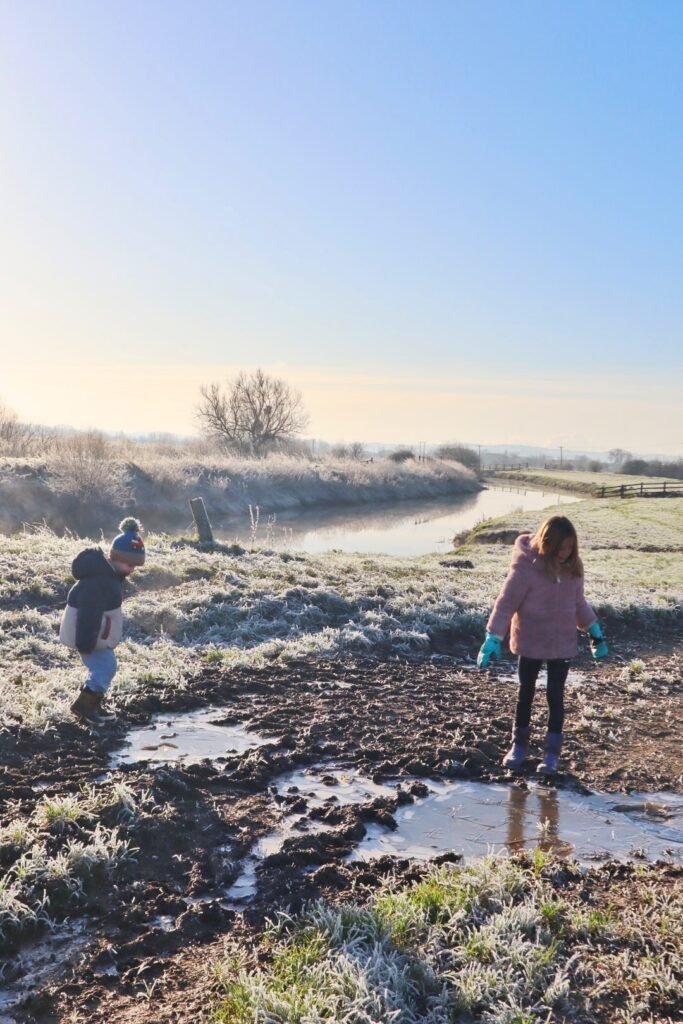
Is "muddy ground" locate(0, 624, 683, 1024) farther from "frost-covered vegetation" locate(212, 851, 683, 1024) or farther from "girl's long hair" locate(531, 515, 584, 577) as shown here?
"girl's long hair" locate(531, 515, 584, 577)

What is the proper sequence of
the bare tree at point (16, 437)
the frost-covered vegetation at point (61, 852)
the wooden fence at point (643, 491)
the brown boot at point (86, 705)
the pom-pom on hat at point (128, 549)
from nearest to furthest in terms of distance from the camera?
the frost-covered vegetation at point (61, 852) < the brown boot at point (86, 705) < the pom-pom on hat at point (128, 549) < the bare tree at point (16, 437) < the wooden fence at point (643, 491)

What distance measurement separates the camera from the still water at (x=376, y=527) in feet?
101

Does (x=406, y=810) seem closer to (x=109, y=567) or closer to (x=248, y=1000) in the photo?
(x=248, y=1000)

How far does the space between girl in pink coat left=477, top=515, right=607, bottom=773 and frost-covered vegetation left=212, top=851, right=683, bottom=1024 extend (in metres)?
2.17

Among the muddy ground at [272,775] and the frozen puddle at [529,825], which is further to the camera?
the frozen puddle at [529,825]

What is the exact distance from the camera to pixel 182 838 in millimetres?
5051

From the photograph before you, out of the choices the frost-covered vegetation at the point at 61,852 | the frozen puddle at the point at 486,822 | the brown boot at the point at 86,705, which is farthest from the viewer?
the brown boot at the point at 86,705

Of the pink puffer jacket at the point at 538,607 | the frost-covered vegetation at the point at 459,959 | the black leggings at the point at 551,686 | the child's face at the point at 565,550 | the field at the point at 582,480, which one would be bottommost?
the frost-covered vegetation at the point at 459,959

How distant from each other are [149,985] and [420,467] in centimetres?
6834

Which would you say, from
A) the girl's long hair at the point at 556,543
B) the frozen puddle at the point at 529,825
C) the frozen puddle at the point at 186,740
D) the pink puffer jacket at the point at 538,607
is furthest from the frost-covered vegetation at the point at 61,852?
the girl's long hair at the point at 556,543

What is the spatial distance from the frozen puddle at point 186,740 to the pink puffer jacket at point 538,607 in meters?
2.51

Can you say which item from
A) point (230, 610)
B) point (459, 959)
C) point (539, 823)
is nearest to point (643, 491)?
point (230, 610)

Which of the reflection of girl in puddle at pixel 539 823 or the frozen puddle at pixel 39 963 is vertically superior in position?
the reflection of girl in puddle at pixel 539 823

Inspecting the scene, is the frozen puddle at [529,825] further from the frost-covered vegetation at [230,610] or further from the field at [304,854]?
the frost-covered vegetation at [230,610]
